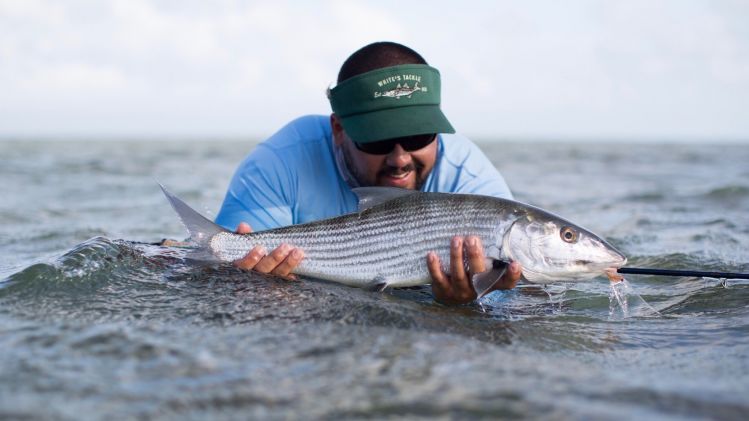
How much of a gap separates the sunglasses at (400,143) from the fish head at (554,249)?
3.13ft

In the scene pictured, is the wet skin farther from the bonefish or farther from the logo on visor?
the logo on visor

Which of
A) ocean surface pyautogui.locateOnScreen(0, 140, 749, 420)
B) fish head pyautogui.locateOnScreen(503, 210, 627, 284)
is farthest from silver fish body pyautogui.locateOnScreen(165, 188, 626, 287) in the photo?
ocean surface pyautogui.locateOnScreen(0, 140, 749, 420)

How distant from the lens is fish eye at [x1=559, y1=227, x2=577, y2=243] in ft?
16.5

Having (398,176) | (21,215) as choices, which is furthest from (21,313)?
(21,215)

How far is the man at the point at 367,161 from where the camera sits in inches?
212

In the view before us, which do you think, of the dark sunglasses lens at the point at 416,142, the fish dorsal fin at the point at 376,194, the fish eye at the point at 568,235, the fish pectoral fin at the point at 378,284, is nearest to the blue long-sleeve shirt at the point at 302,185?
the dark sunglasses lens at the point at 416,142

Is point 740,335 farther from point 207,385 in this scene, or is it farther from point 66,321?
point 66,321

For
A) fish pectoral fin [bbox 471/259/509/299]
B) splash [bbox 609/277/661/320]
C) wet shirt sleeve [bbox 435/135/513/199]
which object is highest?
wet shirt sleeve [bbox 435/135/513/199]

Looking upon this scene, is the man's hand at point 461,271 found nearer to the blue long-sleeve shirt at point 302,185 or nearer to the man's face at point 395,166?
the man's face at point 395,166

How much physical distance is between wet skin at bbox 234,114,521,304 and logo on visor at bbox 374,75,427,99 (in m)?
0.38

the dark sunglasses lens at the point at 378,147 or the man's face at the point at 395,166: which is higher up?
the dark sunglasses lens at the point at 378,147

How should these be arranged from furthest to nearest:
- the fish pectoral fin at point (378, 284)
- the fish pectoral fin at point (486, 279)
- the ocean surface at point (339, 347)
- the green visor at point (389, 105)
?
the green visor at point (389, 105) → the fish pectoral fin at point (378, 284) → the fish pectoral fin at point (486, 279) → the ocean surface at point (339, 347)

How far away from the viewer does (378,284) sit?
5.33 m

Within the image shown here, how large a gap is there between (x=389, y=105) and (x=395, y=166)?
44 cm
